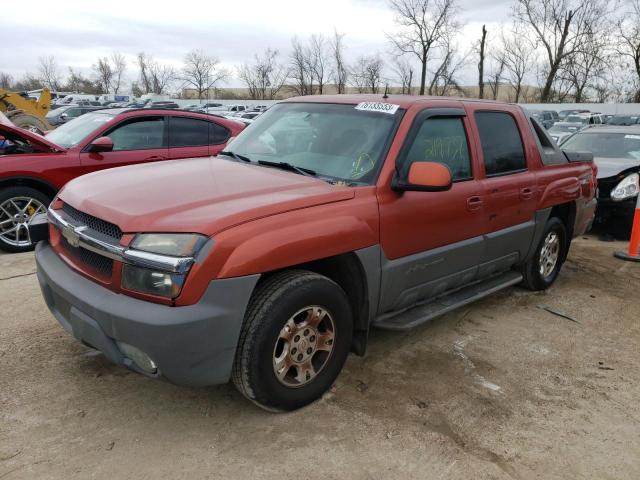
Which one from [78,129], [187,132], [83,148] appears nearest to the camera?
[83,148]

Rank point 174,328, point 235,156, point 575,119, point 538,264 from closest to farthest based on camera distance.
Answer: point 174,328
point 235,156
point 538,264
point 575,119

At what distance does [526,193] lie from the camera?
14.2 ft

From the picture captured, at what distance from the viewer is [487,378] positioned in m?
3.44

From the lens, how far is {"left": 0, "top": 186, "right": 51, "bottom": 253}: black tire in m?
5.59

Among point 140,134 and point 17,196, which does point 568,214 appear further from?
Result: point 17,196

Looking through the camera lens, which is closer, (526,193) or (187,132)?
(526,193)

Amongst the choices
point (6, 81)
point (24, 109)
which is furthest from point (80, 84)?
point (24, 109)

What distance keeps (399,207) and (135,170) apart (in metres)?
1.74

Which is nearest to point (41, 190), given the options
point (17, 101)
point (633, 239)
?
point (633, 239)

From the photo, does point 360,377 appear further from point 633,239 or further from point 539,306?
point 633,239

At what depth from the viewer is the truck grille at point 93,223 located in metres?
2.61

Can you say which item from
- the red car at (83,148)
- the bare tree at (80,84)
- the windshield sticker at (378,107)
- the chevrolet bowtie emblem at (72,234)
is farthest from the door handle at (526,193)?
the bare tree at (80,84)

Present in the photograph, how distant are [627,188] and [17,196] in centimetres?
770

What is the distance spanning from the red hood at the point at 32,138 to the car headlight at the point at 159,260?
4159 millimetres
